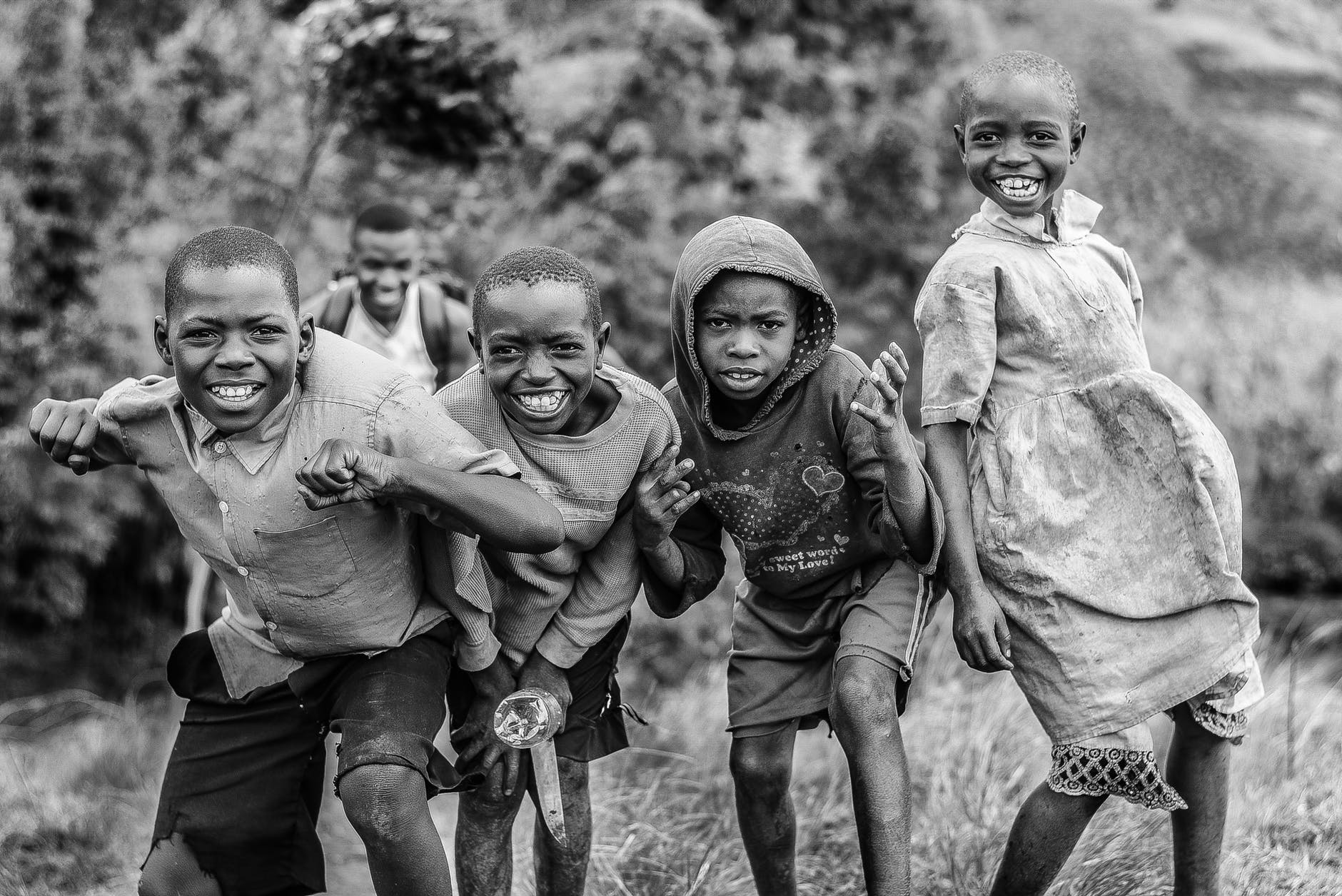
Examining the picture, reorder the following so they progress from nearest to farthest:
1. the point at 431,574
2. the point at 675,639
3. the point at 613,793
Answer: the point at 431,574
the point at 613,793
the point at 675,639

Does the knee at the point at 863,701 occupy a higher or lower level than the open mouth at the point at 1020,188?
lower

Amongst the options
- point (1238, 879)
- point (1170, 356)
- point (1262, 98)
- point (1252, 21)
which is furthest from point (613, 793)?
point (1252, 21)

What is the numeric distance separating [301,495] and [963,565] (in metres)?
1.48

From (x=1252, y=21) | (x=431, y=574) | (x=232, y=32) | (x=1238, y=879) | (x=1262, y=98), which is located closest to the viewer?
(x=431, y=574)

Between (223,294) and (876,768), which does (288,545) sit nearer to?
(223,294)

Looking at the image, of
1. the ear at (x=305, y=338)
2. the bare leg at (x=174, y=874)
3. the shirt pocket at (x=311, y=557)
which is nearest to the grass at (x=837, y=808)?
the bare leg at (x=174, y=874)

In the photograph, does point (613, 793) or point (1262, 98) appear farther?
point (1262, 98)

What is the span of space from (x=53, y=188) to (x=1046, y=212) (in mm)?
5472

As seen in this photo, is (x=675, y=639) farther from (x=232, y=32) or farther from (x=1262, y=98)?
(x=1262, y=98)

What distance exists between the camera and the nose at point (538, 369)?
9.62ft

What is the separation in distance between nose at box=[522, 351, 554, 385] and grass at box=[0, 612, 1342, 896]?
5.28 ft

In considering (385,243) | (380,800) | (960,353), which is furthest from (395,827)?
(385,243)

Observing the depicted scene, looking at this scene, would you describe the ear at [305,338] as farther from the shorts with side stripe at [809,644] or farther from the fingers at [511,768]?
the shorts with side stripe at [809,644]

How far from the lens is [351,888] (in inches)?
181
